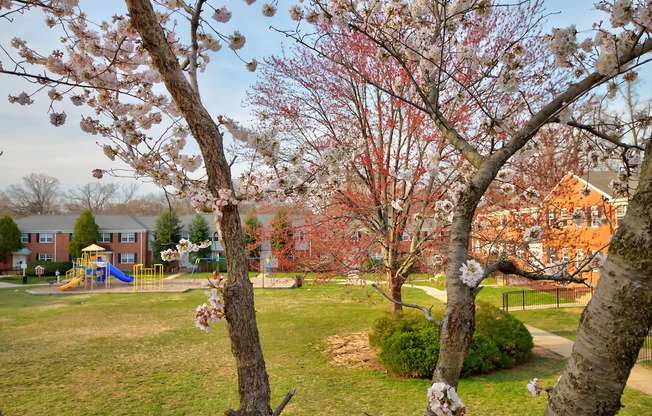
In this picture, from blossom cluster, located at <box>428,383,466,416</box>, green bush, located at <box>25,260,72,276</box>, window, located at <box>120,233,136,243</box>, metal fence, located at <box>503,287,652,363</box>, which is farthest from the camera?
window, located at <box>120,233,136,243</box>

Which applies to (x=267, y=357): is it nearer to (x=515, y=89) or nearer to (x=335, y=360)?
(x=335, y=360)

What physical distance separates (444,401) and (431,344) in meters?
6.17

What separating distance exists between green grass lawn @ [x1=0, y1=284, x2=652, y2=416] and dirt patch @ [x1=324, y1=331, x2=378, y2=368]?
0.26 m

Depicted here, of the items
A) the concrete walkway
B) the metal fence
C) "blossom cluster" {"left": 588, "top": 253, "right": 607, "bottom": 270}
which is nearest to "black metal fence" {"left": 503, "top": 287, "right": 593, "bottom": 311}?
the metal fence

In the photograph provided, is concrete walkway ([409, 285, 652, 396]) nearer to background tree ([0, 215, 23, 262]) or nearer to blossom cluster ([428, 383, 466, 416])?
blossom cluster ([428, 383, 466, 416])

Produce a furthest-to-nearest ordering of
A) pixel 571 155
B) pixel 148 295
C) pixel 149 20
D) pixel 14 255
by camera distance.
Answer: pixel 14 255, pixel 148 295, pixel 571 155, pixel 149 20

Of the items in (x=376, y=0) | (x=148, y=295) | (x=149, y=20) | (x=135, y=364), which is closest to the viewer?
(x=149, y=20)

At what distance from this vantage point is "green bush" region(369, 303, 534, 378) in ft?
24.9

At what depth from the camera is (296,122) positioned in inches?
380

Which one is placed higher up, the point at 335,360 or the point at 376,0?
the point at 376,0

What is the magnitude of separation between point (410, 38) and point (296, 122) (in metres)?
Result: 6.09

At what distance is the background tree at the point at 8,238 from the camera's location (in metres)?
29.6

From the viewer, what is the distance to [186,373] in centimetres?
805

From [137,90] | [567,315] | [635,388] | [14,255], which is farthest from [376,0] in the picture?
[14,255]
